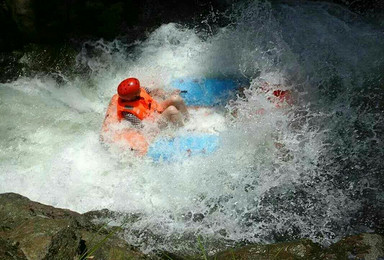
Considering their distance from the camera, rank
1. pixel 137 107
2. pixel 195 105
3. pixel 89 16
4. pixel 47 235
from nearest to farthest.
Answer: pixel 47 235
pixel 137 107
pixel 195 105
pixel 89 16

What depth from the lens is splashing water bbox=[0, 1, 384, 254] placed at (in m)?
3.71

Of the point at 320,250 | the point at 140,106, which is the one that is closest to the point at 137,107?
the point at 140,106

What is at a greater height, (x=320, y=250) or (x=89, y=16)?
(x=89, y=16)

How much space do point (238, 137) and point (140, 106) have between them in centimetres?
121

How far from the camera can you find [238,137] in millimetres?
4441

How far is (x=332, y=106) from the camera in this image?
4738 millimetres

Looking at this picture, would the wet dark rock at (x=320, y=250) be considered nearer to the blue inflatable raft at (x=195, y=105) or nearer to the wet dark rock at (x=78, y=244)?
the wet dark rock at (x=78, y=244)

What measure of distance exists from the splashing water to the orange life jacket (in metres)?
0.50

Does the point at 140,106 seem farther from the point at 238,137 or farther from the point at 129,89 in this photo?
the point at 238,137

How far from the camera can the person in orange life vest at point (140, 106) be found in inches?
171

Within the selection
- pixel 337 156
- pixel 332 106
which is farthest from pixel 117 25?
pixel 337 156

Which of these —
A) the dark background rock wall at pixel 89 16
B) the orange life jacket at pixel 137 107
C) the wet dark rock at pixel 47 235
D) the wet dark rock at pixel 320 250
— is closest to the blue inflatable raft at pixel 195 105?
the orange life jacket at pixel 137 107

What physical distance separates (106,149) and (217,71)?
2.05 m

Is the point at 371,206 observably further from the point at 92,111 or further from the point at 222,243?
the point at 92,111
